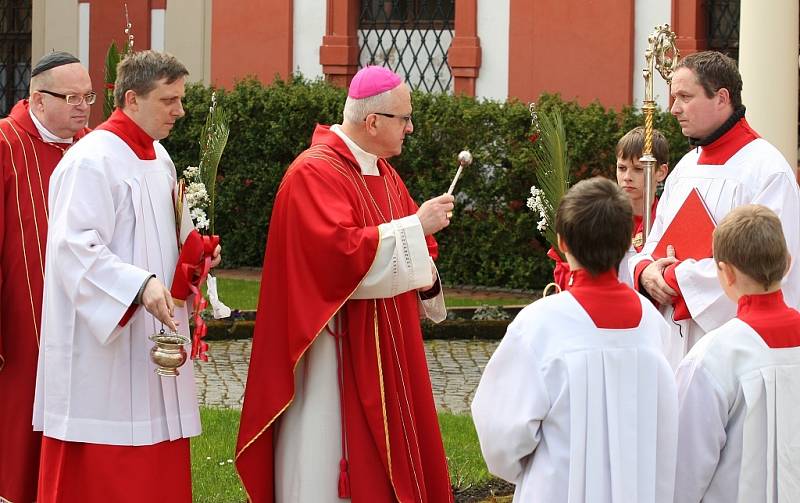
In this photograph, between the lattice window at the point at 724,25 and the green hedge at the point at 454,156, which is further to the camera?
the lattice window at the point at 724,25

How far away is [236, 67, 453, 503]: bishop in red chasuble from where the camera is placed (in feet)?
16.0

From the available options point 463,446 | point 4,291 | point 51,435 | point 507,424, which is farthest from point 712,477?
point 463,446

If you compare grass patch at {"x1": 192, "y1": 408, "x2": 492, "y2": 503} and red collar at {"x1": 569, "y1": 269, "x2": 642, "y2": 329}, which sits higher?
red collar at {"x1": 569, "y1": 269, "x2": 642, "y2": 329}

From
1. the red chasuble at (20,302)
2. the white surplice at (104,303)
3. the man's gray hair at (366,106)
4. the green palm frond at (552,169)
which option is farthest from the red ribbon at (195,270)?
the green palm frond at (552,169)

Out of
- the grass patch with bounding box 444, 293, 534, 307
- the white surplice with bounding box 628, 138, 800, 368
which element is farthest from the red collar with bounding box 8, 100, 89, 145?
the grass patch with bounding box 444, 293, 534, 307

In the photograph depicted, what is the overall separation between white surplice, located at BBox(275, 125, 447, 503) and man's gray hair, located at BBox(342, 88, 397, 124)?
0.49 ft

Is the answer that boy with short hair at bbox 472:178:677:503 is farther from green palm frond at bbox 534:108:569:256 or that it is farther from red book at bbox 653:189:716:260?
green palm frond at bbox 534:108:569:256

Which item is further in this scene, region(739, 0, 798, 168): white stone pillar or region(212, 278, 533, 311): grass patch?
region(212, 278, 533, 311): grass patch

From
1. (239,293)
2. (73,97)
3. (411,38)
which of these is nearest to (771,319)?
(73,97)

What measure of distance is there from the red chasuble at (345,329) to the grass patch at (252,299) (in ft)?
22.2

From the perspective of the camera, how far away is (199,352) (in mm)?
5000

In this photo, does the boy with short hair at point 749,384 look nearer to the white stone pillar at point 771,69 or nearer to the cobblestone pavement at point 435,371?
the cobblestone pavement at point 435,371

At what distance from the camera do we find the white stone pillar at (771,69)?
8.87m

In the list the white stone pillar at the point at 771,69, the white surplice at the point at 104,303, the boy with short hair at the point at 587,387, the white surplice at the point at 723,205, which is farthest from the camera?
the white stone pillar at the point at 771,69
